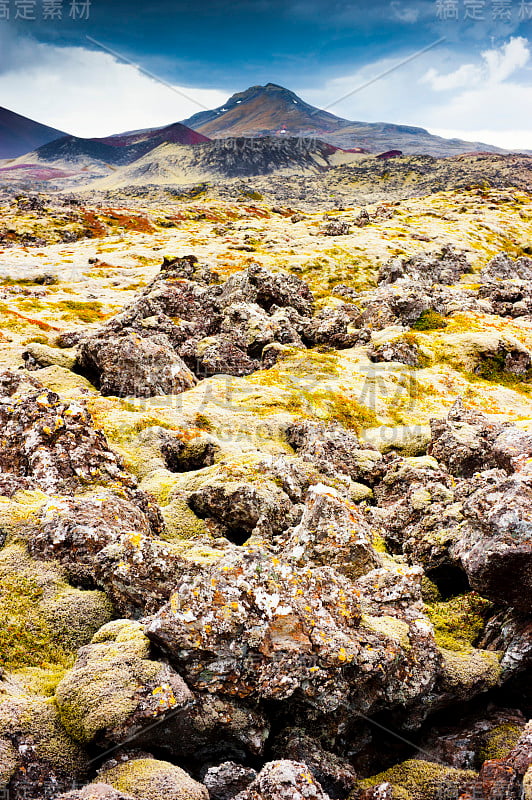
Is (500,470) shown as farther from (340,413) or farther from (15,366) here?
(15,366)

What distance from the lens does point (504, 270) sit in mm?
76625

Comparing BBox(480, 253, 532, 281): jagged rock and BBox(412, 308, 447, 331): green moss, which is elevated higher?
BBox(480, 253, 532, 281): jagged rock

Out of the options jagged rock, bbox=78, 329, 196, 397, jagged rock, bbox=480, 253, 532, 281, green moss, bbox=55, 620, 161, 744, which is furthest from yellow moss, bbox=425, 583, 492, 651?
jagged rock, bbox=480, 253, 532, 281

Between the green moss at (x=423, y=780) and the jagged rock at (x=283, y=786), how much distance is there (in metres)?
2.39

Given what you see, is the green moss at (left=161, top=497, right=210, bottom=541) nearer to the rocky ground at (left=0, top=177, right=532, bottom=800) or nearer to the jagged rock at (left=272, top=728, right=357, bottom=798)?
the rocky ground at (left=0, top=177, right=532, bottom=800)

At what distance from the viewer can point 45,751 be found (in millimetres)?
7602

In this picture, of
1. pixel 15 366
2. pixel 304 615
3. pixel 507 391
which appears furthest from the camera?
pixel 507 391

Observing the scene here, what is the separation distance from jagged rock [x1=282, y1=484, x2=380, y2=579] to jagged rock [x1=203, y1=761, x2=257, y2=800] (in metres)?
5.52

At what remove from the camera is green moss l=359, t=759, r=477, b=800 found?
8906mm

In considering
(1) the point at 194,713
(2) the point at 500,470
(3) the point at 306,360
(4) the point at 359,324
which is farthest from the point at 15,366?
(4) the point at 359,324

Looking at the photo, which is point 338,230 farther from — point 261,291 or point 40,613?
point 40,613

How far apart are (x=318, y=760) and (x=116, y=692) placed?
14.5 ft

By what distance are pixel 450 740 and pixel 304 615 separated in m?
4.55

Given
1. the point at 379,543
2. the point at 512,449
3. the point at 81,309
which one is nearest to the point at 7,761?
the point at 379,543
